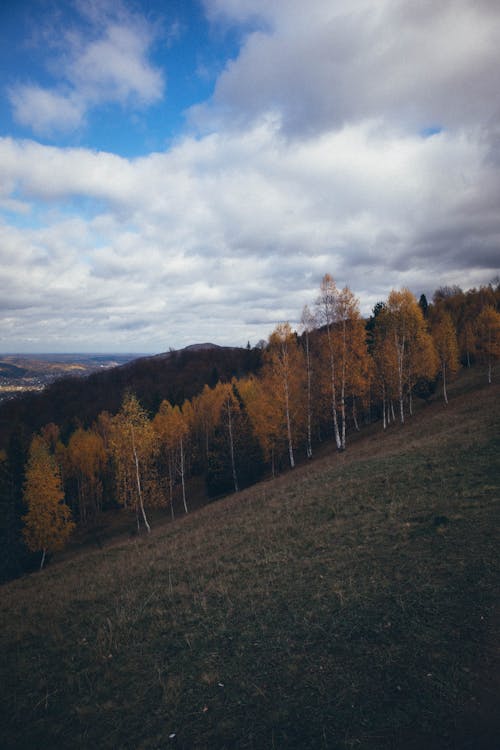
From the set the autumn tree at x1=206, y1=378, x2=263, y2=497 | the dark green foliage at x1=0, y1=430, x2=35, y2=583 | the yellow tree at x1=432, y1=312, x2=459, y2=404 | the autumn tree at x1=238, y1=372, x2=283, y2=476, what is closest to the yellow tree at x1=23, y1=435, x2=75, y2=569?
the dark green foliage at x1=0, y1=430, x2=35, y2=583

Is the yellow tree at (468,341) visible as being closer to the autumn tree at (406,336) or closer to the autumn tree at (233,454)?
the autumn tree at (406,336)

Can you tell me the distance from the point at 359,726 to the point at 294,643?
6.48 feet

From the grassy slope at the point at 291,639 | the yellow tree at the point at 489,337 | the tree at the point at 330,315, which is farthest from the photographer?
the yellow tree at the point at 489,337

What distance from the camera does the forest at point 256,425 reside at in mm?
26859

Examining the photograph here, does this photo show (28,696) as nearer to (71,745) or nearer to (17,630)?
(71,745)

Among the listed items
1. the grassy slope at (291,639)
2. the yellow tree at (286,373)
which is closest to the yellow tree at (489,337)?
the yellow tree at (286,373)

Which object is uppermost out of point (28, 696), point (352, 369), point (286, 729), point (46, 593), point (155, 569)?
point (352, 369)

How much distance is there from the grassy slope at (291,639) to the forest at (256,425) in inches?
588

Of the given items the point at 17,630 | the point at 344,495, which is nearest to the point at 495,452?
the point at 344,495

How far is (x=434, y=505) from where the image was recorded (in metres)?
10.7

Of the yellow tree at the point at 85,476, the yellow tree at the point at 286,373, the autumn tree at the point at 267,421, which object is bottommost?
the yellow tree at the point at 85,476

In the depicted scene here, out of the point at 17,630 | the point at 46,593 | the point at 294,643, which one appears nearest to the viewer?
the point at 294,643

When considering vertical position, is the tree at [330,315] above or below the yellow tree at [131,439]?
above

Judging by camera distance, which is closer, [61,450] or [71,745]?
[71,745]
